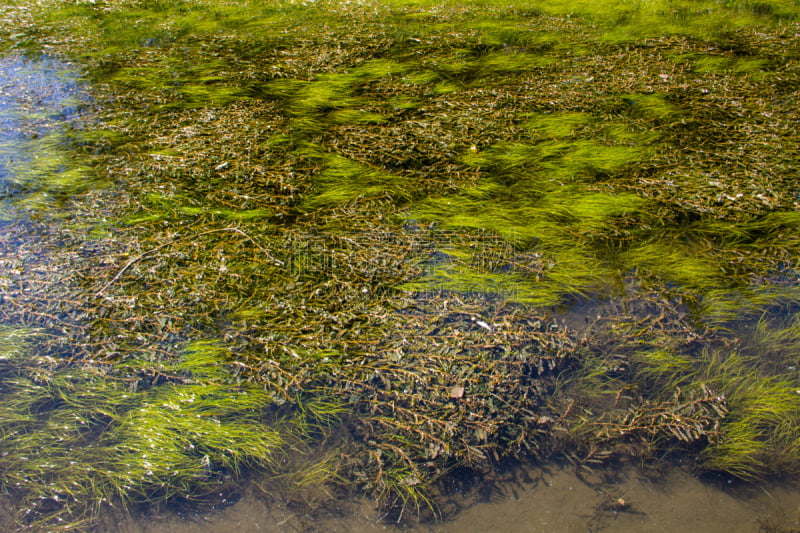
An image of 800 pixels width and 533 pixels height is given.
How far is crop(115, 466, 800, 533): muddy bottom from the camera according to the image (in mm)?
1752

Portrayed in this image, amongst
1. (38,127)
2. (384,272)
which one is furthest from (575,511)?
(38,127)

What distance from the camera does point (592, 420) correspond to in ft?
6.75

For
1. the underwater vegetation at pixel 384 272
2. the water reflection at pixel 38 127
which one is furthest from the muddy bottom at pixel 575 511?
the water reflection at pixel 38 127

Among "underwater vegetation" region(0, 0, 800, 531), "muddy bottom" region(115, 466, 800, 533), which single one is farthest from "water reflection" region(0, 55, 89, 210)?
"muddy bottom" region(115, 466, 800, 533)

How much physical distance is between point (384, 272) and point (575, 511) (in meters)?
1.47

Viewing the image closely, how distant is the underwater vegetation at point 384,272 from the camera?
196 cm

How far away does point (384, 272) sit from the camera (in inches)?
106

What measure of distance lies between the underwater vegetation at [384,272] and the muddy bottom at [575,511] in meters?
0.09

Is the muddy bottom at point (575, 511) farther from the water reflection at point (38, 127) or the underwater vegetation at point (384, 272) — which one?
the water reflection at point (38, 127)

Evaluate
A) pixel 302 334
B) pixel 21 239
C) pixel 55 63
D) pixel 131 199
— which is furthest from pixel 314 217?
pixel 55 63

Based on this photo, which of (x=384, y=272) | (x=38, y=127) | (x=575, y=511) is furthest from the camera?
(x=38, y=127)

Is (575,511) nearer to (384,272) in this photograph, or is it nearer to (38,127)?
(384,272)

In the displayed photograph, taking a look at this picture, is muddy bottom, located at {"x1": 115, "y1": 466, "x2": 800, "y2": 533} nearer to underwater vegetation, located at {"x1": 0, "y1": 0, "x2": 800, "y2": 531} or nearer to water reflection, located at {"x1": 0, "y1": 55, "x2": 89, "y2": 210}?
underwater vegetation, located at {"x1": 0, "y1": 0, "x2": 800, "y2": 531}

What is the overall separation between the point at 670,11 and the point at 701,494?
6.76 m
